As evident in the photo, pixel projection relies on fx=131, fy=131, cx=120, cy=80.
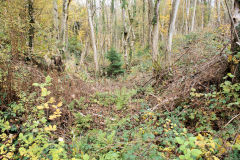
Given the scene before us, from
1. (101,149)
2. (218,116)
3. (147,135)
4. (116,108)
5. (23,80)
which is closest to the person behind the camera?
(101,149)

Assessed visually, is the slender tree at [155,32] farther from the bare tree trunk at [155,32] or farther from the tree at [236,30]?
the tree at [236,30]

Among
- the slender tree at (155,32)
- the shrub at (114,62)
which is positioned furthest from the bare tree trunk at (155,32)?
the shrub at (114,62)

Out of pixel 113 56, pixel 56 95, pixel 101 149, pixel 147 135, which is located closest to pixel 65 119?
pixel 56 95

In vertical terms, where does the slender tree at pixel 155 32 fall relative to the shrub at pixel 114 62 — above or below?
above

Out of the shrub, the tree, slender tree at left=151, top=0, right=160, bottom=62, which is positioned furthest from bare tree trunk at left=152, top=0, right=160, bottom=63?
the shrub

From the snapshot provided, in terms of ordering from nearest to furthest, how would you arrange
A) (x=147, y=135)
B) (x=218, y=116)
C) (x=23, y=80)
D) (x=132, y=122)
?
(x=147, y=135) < (x=218, y=116) < (x=23, y=80) < (x=132, y=122)

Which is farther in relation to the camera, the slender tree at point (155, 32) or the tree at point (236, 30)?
the slender tree at point (155, 32)

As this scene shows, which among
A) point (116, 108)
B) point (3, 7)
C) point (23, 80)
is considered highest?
point (3, 7)

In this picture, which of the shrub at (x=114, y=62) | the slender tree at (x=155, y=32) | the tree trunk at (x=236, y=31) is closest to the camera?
the tree trunk at (x=236, y=31)

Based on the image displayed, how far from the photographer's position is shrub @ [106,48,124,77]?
11398 millimetres

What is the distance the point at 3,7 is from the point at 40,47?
61.6 inches

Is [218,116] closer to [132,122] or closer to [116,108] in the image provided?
[132,122]

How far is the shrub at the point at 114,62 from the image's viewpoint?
37.4 feet

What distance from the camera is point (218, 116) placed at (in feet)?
9.30
